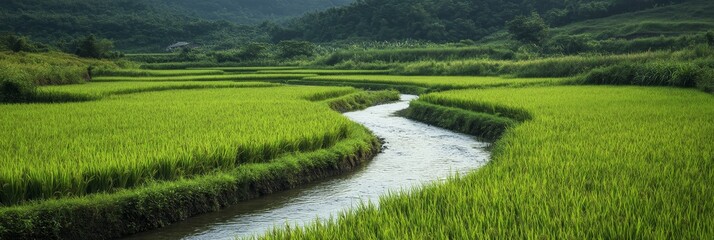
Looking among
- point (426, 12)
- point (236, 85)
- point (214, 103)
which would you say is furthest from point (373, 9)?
point (214, 103)

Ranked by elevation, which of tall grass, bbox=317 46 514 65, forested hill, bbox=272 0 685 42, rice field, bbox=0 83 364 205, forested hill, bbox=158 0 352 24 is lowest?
tall grass, bbox=317 46 514 65

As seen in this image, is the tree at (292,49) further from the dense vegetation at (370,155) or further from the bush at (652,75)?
the bush at (652,75)

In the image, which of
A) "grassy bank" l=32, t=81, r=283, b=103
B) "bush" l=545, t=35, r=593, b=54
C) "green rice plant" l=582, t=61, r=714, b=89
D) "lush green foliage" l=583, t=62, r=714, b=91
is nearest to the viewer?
"grassy bank" l=32, t=81, r=283, b=103

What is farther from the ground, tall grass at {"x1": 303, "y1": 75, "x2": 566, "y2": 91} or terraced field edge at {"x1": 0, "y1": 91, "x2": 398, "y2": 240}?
terraced field edge at {"x1": 0, "y1": 91, "x2": 398, "y2": 240}

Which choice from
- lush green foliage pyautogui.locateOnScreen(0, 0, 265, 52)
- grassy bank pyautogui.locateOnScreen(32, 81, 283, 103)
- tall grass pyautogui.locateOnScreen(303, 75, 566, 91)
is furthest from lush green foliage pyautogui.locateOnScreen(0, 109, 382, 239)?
lush green foliage pyautogui.locateOnScreen(0, 0, 265, 52)

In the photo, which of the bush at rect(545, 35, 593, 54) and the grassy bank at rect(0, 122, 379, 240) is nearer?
the grassy bank at rect(0, 122, 379, 240)

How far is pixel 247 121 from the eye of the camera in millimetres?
10141

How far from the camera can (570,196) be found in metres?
4.48

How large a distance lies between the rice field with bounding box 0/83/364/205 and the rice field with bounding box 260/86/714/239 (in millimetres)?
2177

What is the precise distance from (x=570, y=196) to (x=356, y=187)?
3736mm

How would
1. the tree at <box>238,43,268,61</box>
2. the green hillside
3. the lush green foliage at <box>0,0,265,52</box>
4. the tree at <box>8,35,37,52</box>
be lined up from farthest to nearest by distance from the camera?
the lush green foliage at <box>0,0,265,52</box>
the tree at <box>238,43,268,61</box>
the green hillside
the tree at <box>8,35,37,52</box>

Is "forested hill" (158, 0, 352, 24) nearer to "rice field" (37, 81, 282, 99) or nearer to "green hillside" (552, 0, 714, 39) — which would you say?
"green hillside" (552, 0, 714, 39)

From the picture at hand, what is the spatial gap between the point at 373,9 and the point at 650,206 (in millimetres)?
63061

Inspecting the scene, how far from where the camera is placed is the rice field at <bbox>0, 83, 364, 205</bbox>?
5.75m
